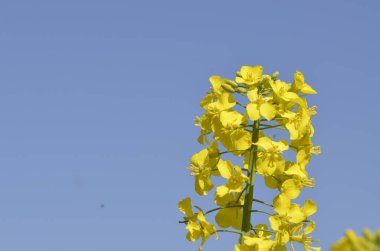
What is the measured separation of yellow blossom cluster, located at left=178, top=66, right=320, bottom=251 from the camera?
664 cm

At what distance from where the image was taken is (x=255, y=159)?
672cm

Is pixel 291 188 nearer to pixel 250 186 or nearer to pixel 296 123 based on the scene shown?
pixel 250 186

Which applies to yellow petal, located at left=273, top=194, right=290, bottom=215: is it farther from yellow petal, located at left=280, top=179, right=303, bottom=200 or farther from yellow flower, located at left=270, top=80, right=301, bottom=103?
yellow flower, located at left=270, top=80, right=301, bottom=103

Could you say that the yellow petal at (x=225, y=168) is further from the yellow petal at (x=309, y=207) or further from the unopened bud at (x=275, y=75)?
the unopened bud at (x=275, y=75)

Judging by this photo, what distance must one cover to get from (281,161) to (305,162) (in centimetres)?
30

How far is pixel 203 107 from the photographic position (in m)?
7.54

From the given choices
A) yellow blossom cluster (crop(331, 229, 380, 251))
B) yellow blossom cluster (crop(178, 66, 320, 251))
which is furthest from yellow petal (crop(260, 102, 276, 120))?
yellow blossom cluster (crop(331, 229, 380, 251))

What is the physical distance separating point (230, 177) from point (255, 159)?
13.5 inches

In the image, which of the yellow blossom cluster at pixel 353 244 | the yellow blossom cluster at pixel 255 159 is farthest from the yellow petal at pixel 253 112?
the yellow blossom cluster at pixel 353 244

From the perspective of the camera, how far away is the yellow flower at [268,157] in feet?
21.6

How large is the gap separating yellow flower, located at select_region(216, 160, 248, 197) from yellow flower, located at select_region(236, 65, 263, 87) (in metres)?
1.11

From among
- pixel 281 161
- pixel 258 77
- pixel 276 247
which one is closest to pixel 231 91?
pixel 258 77

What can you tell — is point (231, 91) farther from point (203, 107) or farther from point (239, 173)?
point (239, 173)

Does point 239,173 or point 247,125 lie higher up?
point 247,125
